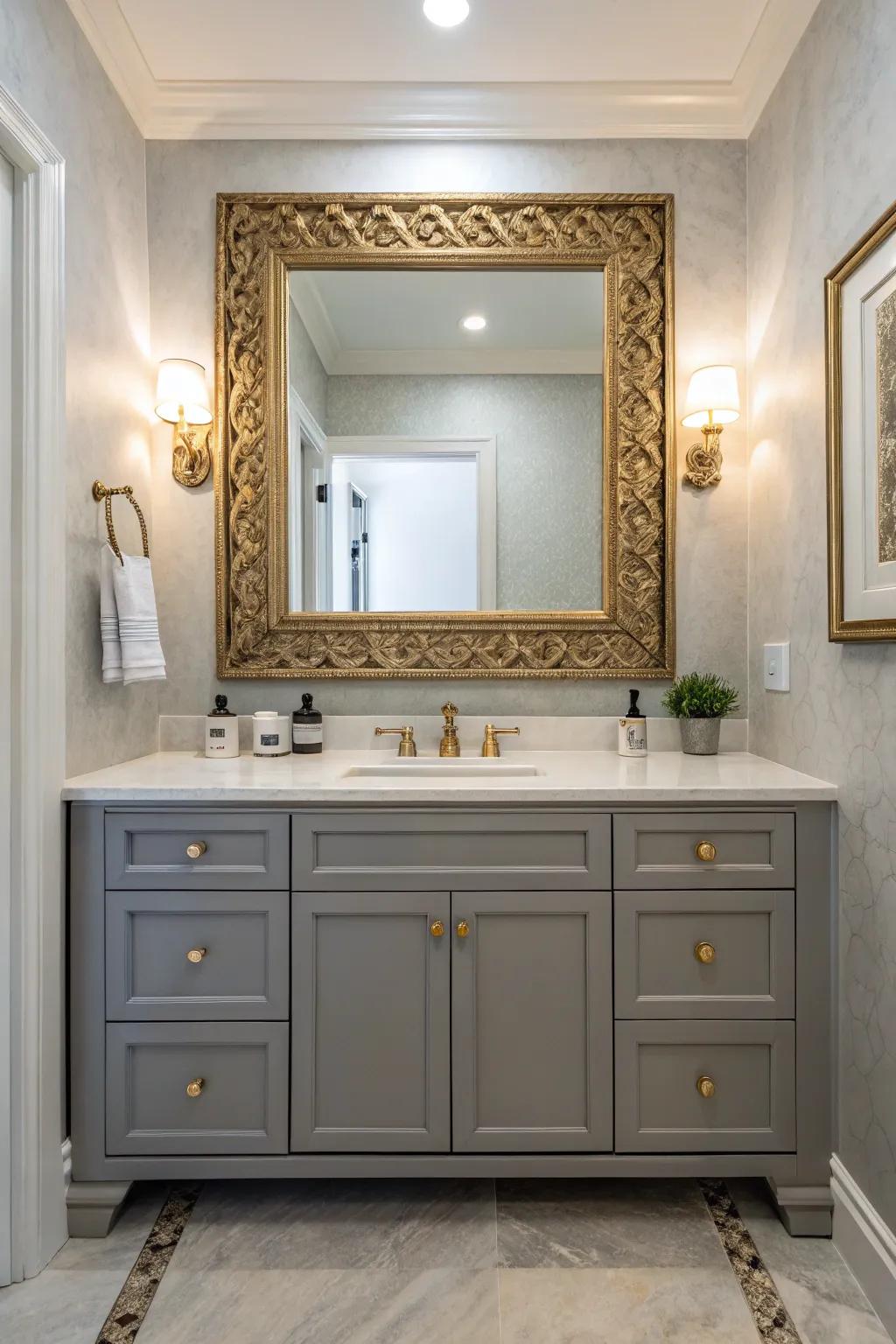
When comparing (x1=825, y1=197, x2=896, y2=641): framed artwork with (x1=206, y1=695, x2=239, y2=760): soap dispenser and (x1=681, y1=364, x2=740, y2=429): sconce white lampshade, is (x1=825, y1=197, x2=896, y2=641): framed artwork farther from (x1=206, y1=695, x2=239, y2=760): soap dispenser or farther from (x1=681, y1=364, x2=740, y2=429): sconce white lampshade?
(x1=206, y1=695, x2=239, y2=760): soap dispenser

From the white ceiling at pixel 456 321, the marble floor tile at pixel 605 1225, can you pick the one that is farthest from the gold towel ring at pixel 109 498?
the marble floor tile at pixel 605 1225

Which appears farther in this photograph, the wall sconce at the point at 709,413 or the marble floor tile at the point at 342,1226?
the wall sconce at the point at 709,413

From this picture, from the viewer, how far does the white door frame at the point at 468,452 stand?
2061 millimetres

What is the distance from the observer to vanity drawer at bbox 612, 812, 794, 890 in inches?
61.6

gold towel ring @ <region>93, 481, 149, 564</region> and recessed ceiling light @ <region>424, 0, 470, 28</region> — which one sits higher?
recessed ceiling light @ <region>424, 0, 470, 28</region>

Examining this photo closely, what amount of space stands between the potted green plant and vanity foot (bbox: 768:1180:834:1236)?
0.94 m

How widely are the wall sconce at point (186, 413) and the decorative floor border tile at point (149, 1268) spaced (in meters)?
1.69

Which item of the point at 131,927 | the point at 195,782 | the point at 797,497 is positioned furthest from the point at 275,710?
the point at 797,497

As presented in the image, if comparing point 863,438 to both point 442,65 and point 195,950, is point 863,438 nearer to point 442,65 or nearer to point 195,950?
point 442,65

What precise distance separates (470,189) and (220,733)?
1578 millimetres

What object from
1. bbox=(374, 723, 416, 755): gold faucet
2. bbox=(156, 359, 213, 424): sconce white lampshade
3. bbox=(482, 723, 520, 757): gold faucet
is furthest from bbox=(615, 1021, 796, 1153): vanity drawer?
bbox=(156, 359, 213, 424): sconce white lampshade

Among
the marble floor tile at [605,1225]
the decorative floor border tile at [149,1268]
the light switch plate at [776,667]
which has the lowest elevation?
the decorative floor border tile at [149,1268]

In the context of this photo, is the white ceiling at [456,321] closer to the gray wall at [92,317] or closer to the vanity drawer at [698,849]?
the gray wall at [92,317]

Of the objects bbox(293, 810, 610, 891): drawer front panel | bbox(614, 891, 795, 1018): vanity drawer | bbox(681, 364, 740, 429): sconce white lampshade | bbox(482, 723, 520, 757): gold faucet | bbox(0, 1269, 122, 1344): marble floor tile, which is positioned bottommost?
bbox(0, 1269, 122, 1344): marble floor tile
